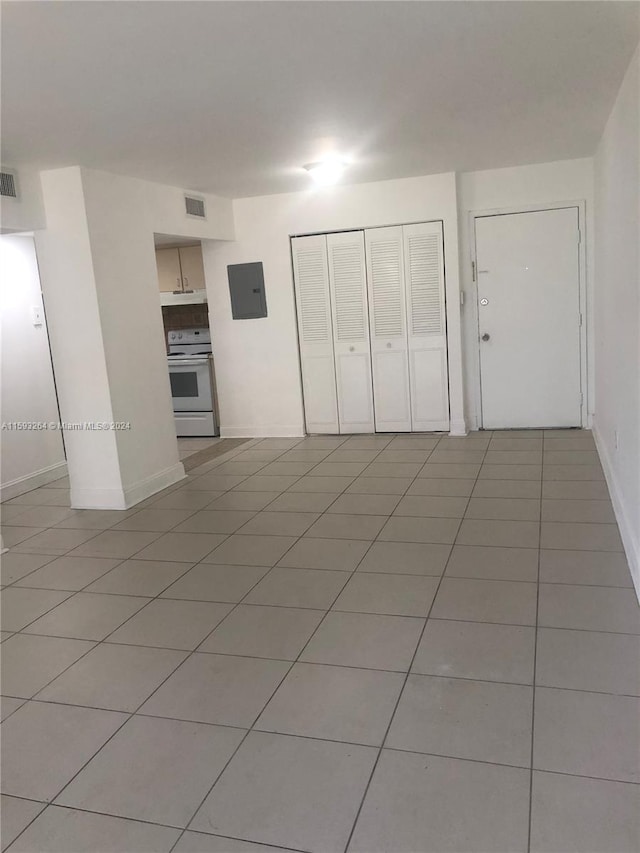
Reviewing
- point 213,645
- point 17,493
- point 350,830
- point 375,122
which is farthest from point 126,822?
point 17,493

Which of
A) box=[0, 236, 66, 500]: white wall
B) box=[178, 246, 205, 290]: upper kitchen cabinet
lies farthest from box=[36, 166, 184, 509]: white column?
box=[178, 246, 205, 290]: upper kitchen cabinet

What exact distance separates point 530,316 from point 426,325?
90 cm

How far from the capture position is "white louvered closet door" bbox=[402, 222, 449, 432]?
577 cm

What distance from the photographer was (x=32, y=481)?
17.4 feet

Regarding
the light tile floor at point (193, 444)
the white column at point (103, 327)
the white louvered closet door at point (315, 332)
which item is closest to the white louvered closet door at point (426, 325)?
the white louvered closet door at point (315, 332)

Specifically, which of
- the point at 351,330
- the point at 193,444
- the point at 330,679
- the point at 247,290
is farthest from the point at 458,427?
the point at 330,679

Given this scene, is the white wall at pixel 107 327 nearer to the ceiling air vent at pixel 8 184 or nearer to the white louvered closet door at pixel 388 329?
the ceiling air vent at pixel 8 184

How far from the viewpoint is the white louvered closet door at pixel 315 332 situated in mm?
6133

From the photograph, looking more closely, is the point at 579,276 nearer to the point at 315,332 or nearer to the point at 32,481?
the point at 315,332

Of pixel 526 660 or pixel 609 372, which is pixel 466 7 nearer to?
pixel 526 660

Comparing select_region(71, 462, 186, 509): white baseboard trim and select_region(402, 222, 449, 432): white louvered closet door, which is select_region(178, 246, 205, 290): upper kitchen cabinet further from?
select_region(71, 462, 186, 509): white baseboard trim

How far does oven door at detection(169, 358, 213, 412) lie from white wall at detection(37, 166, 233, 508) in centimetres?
171

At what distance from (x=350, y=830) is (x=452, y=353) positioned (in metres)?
4.65

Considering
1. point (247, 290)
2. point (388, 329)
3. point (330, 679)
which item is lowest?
point (330, 679)
